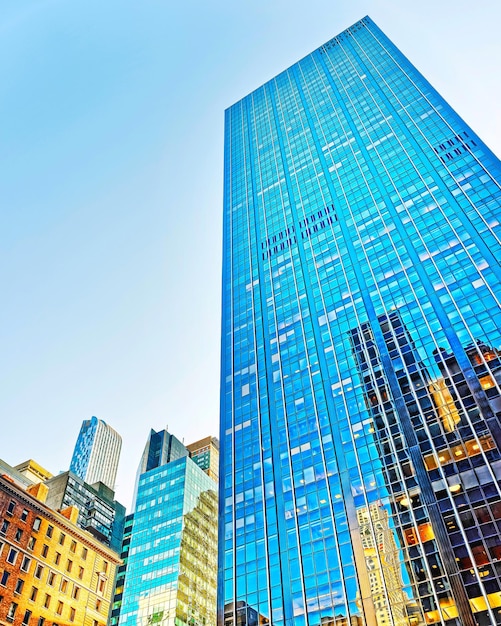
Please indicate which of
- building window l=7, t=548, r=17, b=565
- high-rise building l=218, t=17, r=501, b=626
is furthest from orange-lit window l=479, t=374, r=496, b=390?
building window l=7, t=548, r=17, b=565

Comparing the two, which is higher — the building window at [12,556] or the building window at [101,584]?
the building window at [101,584]

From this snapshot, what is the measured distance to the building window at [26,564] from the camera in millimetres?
64875

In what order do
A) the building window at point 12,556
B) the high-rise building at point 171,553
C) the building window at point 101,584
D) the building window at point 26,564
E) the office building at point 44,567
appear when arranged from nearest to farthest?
the office building at point 44,567 → the building window at point 12,556 → the building window at point 26,564 → the building window at point 101,584 → the high-rise building at point 171,553

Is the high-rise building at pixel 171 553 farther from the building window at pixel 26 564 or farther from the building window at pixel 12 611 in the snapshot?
the building window at pixel 12 611

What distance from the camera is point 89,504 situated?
6388 inches

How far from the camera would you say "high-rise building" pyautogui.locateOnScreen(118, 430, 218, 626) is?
128375mm

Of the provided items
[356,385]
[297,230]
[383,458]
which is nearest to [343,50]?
[297,230]

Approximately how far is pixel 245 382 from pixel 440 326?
3467 centimetres

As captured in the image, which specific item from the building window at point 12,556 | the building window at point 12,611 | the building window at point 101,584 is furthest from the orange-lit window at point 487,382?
the building window at point 12,611

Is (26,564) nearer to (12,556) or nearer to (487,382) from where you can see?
(12,556)

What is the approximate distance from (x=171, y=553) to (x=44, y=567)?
72.8 metres

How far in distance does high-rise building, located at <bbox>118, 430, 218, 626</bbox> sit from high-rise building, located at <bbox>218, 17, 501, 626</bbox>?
60.1m

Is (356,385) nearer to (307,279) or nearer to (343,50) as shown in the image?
(307,279)

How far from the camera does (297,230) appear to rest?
112 metres
